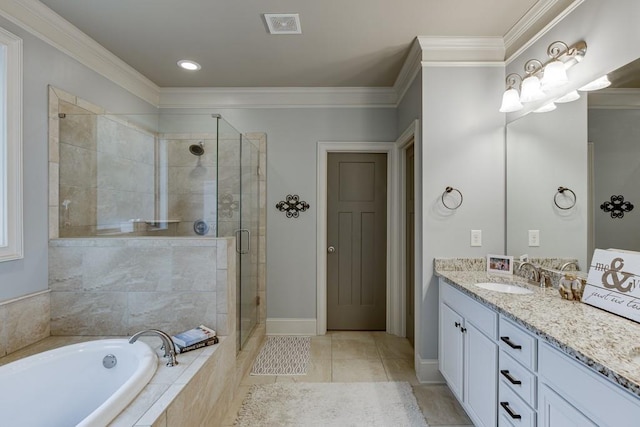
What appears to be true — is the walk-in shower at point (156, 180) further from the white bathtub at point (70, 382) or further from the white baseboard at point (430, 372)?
the white baseboard at point (430, 372)

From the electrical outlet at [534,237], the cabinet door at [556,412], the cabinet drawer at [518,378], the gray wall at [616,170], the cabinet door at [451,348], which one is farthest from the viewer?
the electrical outlet at [534,237]

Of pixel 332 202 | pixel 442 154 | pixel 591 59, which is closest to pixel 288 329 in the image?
pixel 332 202

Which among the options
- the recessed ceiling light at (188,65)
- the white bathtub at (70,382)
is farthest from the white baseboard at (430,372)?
the recessed ceiling light at (188,65)

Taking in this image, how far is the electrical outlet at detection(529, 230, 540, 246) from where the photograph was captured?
2.06 m

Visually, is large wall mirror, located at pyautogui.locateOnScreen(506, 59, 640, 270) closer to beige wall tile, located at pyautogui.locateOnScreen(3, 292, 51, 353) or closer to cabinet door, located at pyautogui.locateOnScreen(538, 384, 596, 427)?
cabinet door, located at pyautogui.locateOnScreen(538, 384, 596, 427)

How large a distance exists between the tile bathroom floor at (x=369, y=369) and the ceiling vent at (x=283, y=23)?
263cm

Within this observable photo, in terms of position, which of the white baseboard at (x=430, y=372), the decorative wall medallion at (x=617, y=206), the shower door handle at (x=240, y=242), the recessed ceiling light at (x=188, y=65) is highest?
the recessed ceiling light at (x=188, y=65)

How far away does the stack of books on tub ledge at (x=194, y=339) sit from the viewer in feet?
6.04

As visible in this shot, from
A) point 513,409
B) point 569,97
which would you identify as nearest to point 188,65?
point 569,97

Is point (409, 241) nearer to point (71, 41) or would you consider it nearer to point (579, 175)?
point (579, 175)

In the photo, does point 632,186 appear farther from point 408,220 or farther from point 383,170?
point 383,170

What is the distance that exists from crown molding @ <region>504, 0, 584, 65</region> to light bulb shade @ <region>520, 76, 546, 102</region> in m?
0.34

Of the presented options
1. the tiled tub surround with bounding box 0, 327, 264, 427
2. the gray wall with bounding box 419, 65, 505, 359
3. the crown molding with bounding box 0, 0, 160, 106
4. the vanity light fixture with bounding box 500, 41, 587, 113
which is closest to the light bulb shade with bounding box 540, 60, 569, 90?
the vanity light fixture with bounding box 500, 41, 587, 113

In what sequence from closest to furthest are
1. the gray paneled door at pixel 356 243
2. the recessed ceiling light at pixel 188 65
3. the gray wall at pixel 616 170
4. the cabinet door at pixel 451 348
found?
1. the gray wall at pixel 616 170
2. the cabinet door at pixel 451 348
3. the recessed ceiling light at pixel 188 65
4. the gray paneled door at pixel 356 243
